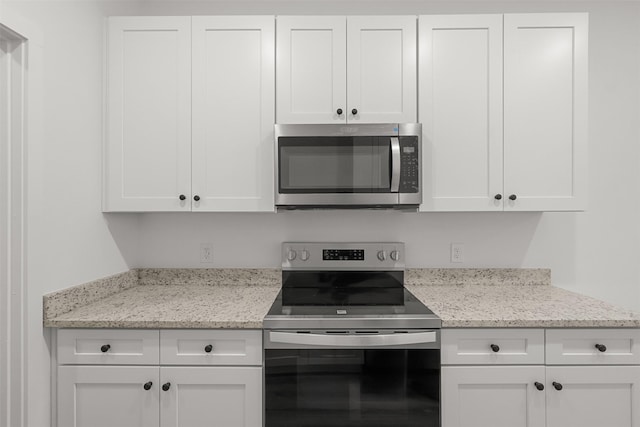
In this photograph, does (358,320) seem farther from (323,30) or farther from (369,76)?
(323,30)

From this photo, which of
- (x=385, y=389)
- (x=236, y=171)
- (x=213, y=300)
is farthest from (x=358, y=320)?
(x=236, y=171)

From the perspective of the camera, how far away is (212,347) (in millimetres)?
1554

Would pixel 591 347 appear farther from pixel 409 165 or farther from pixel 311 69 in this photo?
pixel 311 69

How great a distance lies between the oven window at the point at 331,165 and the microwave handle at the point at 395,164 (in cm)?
6

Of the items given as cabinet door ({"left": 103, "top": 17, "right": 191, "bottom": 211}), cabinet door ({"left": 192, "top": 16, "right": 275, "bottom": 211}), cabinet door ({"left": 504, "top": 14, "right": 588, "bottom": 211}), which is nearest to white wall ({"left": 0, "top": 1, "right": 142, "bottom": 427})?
cabinet door ({"left": 103, "top": 17, "right": 191, "bottom": 211})

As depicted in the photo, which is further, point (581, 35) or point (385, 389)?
point (581, 35)

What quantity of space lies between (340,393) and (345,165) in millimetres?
1023

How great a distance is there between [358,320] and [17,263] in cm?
133

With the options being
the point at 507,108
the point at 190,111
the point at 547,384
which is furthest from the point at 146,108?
the point at 547,384

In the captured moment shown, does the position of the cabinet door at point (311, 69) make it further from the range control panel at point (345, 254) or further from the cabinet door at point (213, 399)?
the cabinet door at point (213, 399)

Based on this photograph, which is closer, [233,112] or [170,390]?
[170,390]

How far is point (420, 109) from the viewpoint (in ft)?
6.25

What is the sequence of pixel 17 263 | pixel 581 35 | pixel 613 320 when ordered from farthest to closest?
pixel 581 35 < pixel 613 320 < pixel 17 263

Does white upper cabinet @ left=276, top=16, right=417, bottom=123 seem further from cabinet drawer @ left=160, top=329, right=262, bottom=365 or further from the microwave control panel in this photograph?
cabinet drawer @ left=160, top=329, right=262, bottom=365
